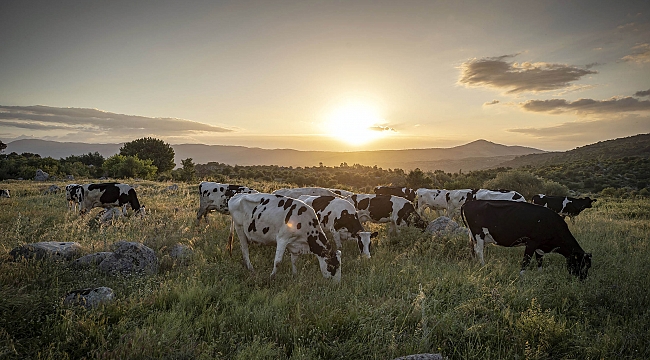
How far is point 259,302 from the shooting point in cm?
586

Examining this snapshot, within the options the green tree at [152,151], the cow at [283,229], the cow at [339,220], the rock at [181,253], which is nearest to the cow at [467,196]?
the cow at [339,220]

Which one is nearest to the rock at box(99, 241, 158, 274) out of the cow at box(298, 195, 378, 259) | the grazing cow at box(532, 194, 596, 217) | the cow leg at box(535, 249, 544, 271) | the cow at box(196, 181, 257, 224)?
the cow at box(298, 195, 378, 259)

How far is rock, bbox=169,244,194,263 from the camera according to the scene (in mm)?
8097

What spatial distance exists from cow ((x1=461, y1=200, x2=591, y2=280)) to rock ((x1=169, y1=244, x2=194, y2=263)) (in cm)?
771

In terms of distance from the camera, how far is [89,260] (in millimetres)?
6910

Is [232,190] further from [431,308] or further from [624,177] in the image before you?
[624,177]

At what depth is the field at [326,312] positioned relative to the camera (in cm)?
438

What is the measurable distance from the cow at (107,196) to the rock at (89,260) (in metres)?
8.28

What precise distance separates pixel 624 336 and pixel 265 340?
562cm

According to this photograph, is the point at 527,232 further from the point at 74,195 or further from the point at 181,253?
the point at 74,195

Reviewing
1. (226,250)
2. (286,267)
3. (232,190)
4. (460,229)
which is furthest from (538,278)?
(232,190)

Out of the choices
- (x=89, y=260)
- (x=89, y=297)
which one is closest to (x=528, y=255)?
(x=89, y=297)

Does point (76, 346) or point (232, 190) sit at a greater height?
point (232, 190)

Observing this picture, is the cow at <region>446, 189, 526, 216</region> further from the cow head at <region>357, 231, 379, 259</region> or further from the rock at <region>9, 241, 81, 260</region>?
the rock at <region>9, 241, 81, 260</region>
